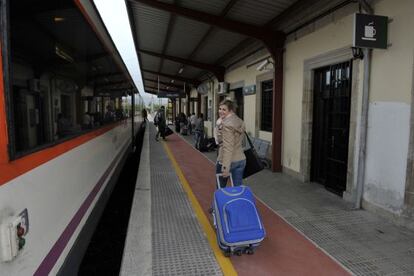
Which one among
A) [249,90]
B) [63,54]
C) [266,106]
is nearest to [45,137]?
[63,54]

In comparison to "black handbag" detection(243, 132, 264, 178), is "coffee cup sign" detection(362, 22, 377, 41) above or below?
above

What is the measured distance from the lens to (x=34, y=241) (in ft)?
6.57

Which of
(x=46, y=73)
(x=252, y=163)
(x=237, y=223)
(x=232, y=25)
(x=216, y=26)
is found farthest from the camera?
→ (x=216, y=26)

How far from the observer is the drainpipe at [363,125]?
5129 millimetres

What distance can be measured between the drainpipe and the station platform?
13.3 inches

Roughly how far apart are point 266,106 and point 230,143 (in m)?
6.07

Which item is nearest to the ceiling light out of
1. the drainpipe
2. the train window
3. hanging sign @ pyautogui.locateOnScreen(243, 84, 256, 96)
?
the train window

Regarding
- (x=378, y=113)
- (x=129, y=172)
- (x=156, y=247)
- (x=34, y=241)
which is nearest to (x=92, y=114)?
(x=156, y=247)

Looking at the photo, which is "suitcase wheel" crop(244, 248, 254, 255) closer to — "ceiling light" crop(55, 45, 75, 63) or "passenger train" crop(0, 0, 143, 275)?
"passenger train" crop(0, 0, 143, 275)

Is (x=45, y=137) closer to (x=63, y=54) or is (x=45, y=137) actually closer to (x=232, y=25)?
(x=63, y=54)

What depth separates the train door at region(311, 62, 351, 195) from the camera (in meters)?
6.16

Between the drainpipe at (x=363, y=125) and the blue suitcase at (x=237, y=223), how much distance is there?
2.50 m

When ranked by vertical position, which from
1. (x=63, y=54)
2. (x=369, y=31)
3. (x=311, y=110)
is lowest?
(x=311, y=110)

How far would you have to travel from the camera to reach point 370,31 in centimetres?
475
